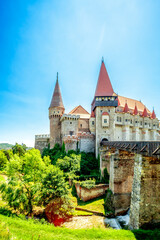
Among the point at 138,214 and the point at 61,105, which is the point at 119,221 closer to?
the point at 138,214

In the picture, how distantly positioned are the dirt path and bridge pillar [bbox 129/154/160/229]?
12.0 ft

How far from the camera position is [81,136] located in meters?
29.4

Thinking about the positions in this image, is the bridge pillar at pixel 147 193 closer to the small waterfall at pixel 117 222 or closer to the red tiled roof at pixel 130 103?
the small waterfall at pixel 117 222

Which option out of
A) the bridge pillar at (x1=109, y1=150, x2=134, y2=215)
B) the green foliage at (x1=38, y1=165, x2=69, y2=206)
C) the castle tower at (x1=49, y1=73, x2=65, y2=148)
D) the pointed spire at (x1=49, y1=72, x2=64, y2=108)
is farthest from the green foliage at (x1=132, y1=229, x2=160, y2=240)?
the pointed spire at (x1=49, y1=72, x2=64, y2=108)

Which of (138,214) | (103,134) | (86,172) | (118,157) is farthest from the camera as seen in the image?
(103,134)

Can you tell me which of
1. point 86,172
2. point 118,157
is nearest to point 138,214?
point 118,157

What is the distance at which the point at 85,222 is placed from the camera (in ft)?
39.7

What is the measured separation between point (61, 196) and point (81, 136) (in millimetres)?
17150

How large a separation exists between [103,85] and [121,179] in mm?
22447

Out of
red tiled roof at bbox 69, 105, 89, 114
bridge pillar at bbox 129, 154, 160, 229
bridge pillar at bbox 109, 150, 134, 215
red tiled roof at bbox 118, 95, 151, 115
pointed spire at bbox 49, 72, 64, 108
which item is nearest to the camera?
bridge pillar at bbox 129, 154, 160, 229

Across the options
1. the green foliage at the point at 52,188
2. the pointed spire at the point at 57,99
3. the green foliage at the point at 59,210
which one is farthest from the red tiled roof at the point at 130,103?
the green foliage at the point at 59,210

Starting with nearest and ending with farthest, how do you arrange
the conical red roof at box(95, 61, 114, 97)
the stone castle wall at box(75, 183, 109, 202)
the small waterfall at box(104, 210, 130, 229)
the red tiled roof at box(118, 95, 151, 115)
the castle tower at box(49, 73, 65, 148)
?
the small waterfall at box(104, 210, 130, 229)
the stone castle wall at box(75, 183, 109, 202)
the conical red roof at box(95, 61, 114, 97)
the castle tower at box(49, 73, 65, 148)
the red tiled roof at box(118, 95, 151, 115)

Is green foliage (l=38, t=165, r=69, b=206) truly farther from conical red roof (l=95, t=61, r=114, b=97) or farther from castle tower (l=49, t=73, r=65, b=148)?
conical red roof (l=95, t=61, r=114, b=97)

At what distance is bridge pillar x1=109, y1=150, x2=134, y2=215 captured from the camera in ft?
47.3
